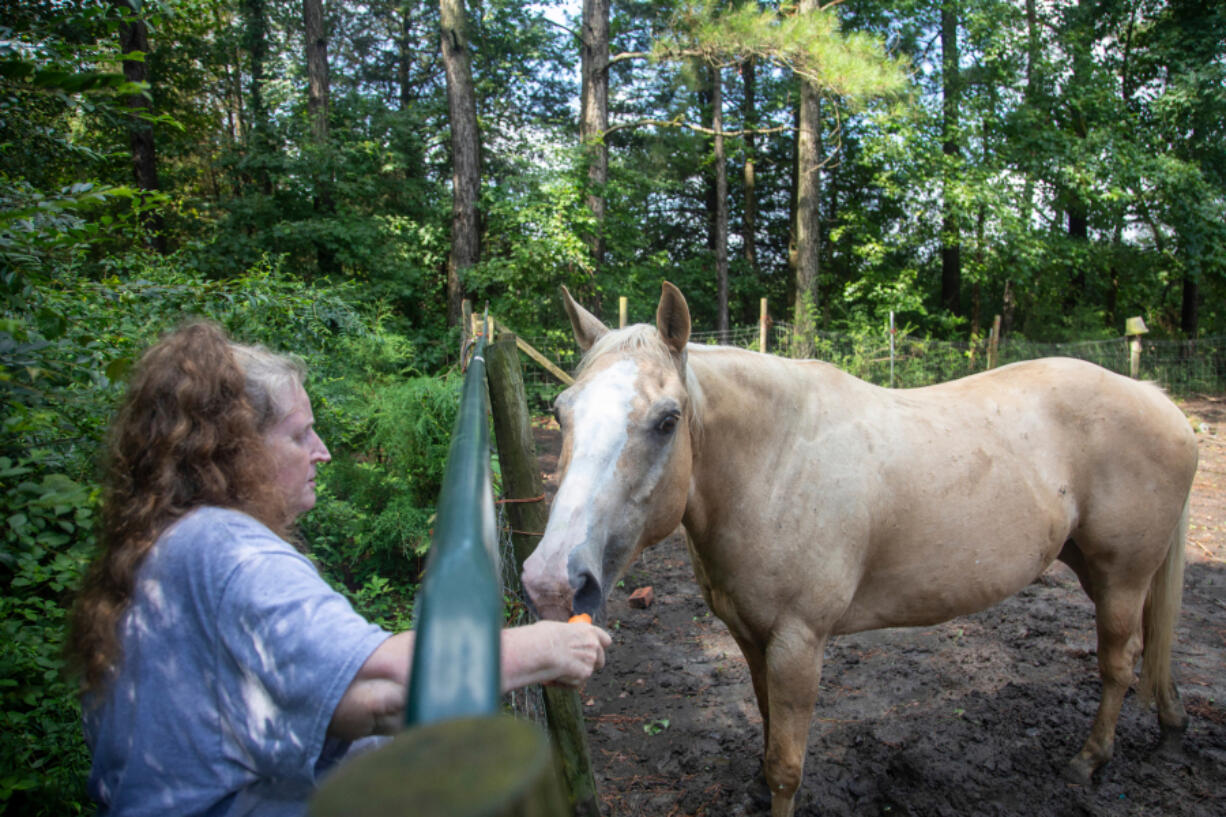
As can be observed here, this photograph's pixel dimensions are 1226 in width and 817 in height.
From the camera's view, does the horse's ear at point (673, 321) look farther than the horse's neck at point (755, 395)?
No

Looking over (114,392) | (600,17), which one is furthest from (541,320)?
(114,392)

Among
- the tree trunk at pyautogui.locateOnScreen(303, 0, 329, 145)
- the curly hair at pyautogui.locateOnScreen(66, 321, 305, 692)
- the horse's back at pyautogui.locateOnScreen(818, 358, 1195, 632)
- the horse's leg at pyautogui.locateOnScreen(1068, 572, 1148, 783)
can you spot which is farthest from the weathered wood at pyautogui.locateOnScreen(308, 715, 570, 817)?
the tree trunk at pyautogui.locateOnScreen(303, 0, 329, 145)

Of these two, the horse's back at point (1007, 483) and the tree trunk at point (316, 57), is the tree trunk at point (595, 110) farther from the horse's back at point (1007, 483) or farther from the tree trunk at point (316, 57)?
the horse's back at point (1007, 483)

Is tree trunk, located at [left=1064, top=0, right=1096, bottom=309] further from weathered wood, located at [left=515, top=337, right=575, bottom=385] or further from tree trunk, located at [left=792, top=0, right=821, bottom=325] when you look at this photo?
weathered wood, located at [left=515, top=337, right=575, bottom=385]

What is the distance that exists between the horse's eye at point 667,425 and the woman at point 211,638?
83 cm

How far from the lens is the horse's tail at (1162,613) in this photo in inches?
123

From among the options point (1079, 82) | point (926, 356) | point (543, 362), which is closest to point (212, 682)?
point (543, 362)

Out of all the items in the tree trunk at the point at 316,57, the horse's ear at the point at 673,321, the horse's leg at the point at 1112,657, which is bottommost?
the horse's leg at the point at 1112,657

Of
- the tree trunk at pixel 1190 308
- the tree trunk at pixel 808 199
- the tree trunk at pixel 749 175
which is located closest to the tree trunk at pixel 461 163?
the tree trunk at pixel 808 199

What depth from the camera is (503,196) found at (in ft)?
37.9

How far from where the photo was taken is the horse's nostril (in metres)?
1.62

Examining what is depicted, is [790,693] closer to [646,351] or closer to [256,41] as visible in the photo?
[646,351]

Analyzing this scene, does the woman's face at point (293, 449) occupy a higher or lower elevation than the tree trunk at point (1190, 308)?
lower

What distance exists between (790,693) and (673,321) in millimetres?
1447
